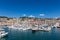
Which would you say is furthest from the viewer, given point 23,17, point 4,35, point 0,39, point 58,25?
point 23,17

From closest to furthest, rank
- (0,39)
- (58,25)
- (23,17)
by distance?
(0,39)
(58,25)
(23,17)

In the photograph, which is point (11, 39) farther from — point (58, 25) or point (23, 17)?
point (23, 17)

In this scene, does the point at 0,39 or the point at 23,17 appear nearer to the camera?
the point at 0,39

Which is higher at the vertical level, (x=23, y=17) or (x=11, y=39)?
(x=23, y=17)

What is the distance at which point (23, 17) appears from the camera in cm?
9031

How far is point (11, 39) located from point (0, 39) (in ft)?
6.88

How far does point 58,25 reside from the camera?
64875mm

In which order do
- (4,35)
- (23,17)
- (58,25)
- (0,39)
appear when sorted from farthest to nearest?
(23,17), (58,25), (4,35), (0,39)

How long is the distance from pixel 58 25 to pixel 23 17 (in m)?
32.6

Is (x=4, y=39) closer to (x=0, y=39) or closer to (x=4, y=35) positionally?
(x=0, y=39)

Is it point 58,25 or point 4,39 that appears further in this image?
point 58,25

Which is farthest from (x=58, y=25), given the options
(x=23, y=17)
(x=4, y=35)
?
(x=4, y=35)

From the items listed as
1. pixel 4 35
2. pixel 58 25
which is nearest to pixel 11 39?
pixel 4 35

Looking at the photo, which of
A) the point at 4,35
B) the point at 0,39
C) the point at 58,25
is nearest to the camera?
the point at 0,39
